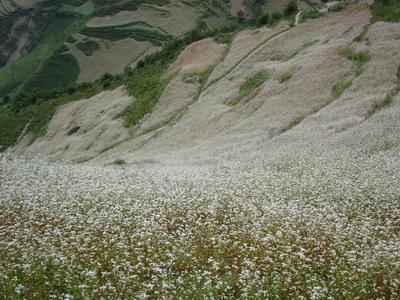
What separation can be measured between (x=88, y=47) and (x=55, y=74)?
64.4 ft

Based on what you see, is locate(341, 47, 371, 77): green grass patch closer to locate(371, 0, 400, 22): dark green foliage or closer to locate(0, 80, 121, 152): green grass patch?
locate(371, 0, 400, 22): dark green foliage

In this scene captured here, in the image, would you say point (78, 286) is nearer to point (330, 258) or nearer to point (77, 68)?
point (330, 258)

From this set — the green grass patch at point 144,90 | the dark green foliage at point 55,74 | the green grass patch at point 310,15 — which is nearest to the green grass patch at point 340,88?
the green grass patch at point 144,90

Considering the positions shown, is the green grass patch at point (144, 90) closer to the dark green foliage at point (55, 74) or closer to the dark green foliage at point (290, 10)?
the dark green foliage at point (290, 10)

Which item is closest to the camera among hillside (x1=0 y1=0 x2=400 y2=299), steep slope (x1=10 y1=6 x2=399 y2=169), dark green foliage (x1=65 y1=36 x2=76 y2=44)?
hillside (x1=0 y1=0 x2=400 y2=299)

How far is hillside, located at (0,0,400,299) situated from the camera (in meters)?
12.5

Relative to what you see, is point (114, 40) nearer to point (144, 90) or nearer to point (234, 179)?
point (144, 90)

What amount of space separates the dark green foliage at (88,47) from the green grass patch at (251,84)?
116m

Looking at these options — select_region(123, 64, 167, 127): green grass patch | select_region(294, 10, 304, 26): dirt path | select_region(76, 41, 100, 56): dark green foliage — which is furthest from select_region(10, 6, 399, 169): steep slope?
select_region(76, 41, 100, 56): dark green foliage

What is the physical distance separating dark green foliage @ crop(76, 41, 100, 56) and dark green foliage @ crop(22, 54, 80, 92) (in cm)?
613

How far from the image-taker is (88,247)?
1454 cm

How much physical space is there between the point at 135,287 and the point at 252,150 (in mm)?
30606

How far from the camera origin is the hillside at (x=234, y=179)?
41.1 feet

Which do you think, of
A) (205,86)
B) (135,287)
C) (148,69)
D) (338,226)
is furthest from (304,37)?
(135,287)
